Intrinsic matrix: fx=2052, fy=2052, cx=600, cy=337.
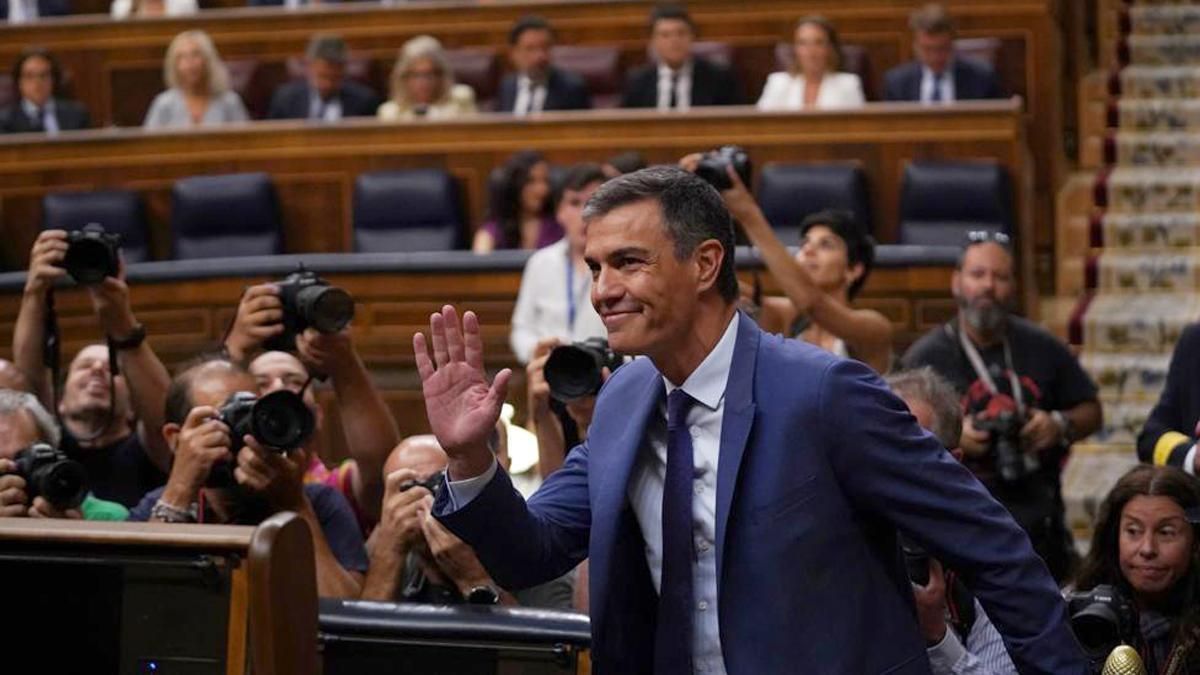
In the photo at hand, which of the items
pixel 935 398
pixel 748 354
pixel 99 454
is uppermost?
pixel 748 354

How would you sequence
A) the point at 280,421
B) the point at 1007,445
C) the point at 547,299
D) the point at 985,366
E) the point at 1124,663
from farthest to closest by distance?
1. the point at 547,299
2. the point at 985,366
3. the point at 1007,445
4. the point at 280,421
5. the point at 1124,663

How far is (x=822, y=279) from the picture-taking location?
412cm

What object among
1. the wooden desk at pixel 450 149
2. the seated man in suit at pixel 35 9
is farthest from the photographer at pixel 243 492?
the seated man in suit at pixel 35 9

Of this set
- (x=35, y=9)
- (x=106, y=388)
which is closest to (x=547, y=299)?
(x=106, y=388)

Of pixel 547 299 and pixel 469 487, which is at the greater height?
pixel 469 487

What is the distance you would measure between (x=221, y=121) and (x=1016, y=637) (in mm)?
4846

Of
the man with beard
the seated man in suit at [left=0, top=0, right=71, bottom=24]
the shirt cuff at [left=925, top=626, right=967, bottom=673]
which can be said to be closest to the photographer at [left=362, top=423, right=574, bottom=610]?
the shirt cuff at [left=925, top=626, right=967, bottom=673]

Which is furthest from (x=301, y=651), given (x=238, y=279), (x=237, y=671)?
(x=238, y=279)

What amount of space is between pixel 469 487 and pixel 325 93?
459cm

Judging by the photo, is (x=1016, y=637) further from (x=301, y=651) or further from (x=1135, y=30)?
(x=1135, y=30)

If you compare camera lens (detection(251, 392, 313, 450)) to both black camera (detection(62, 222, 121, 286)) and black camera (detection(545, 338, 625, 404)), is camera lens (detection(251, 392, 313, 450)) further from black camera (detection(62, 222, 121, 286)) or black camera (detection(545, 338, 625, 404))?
black camera (detection(62, 222, 121, 286))

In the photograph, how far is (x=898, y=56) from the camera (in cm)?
627

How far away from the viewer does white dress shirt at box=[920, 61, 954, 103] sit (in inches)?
232

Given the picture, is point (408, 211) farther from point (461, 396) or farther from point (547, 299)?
point (461, 396)
